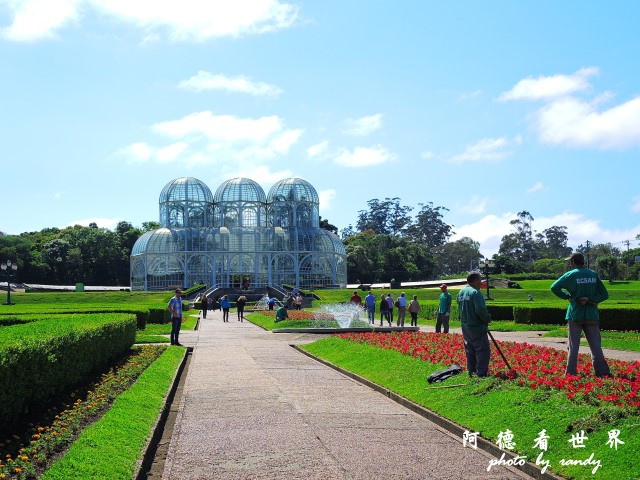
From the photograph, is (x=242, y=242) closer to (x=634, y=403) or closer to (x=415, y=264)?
(x=415, y=264)

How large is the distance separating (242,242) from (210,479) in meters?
70.1

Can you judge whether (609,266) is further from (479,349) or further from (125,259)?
(479,349)

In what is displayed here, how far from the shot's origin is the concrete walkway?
7469 millimetres

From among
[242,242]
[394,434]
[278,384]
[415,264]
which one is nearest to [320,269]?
[242,242]

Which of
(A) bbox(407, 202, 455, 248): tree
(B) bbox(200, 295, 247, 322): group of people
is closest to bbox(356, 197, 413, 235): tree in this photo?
(A) bbox(407, 202, 455, 248): tree

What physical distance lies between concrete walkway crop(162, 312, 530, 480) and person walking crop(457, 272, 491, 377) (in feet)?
4.65

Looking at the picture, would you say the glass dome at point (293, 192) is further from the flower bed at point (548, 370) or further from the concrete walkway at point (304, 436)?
the concrete walkway at point (304, 436)

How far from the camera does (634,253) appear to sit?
106 m

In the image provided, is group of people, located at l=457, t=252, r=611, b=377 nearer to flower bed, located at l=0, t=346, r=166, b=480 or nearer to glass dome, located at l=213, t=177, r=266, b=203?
flower bed, located at l=0, t=346, r=166, b=480

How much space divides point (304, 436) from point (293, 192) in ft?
236

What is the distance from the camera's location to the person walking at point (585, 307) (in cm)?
1069

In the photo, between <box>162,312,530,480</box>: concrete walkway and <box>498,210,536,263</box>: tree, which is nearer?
<box>162,312,530,480</box>: concrete walkway

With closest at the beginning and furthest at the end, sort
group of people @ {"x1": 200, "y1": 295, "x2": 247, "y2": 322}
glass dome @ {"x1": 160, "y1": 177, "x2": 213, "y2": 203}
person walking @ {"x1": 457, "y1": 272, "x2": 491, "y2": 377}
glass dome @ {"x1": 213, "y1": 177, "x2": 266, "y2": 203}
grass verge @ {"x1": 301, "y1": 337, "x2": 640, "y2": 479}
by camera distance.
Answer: grass verge @ {"x1": 301, "y1": 337, "x2": 640, "y2": 479} → person walking @ {"x1": 457, "y1": 272, "x2": 491, "y2": 377} → group of people @ {"x1": 200, "y1": 295, "x2": 247, "y2": 322} → glass dome @ {"x1": 160, "y1": 177, "x2": 213, "y2": 203} → glass dome @ {"x1": 213, "y1": 177, "x2": 266, "y2": 203}

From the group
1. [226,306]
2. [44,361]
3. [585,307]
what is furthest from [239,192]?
[585,307]
